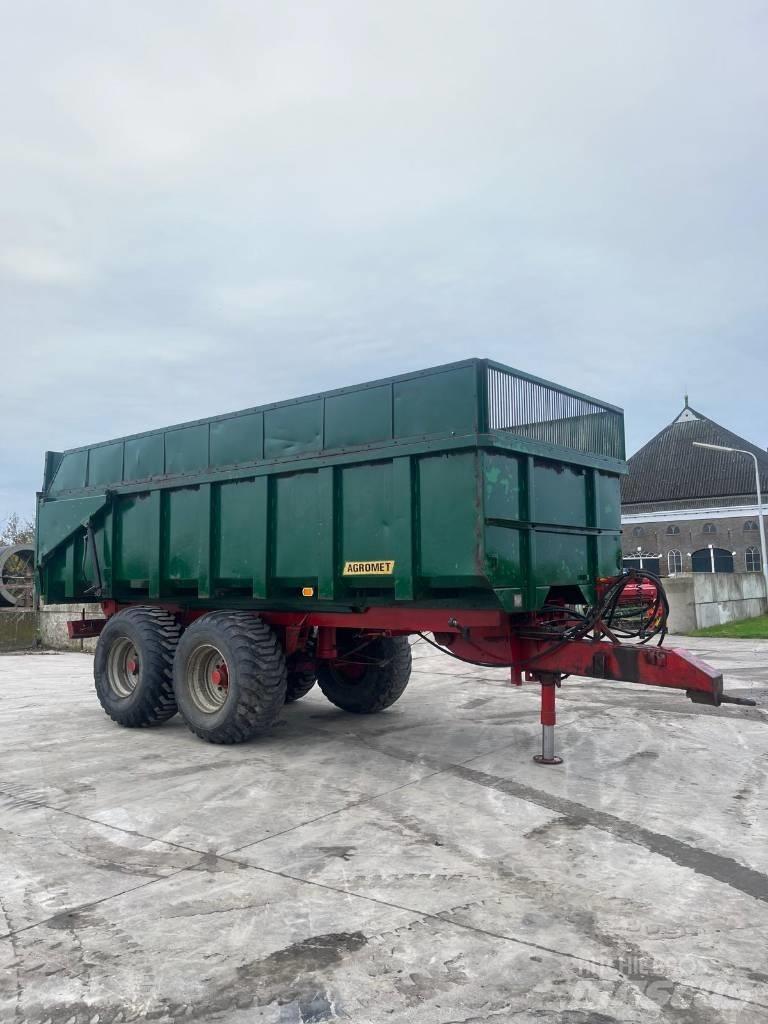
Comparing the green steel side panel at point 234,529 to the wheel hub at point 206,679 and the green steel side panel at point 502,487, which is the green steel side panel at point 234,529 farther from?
the green steel side panel at point 502,487

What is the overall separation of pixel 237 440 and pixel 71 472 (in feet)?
10.5

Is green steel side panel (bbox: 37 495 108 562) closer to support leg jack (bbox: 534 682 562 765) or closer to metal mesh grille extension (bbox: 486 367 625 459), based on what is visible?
metal mesh grille extension (bbox: 486 367 625 459)

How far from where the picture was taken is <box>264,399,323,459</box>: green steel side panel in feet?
24.2

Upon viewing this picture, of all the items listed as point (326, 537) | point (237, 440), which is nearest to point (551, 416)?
point (326, 537)

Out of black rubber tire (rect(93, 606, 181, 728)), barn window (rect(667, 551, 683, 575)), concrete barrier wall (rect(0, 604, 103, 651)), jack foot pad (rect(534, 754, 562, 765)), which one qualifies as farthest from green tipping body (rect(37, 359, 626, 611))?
barn window (rect(667, 551, 683, 575))

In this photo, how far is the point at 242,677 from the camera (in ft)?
23.9

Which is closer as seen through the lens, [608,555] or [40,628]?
[608,555]

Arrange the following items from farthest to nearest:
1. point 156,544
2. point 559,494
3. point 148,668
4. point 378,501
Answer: point 156,544, point 148,668, point 559,494, point 378,501

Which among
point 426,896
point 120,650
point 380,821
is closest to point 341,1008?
point 426,896

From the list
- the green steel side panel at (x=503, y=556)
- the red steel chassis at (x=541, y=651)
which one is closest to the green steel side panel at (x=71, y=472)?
the red steel chassis at (x=541, y=651)

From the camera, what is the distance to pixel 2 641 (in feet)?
60.5

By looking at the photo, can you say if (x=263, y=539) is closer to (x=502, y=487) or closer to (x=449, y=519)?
(x=449, y=519)

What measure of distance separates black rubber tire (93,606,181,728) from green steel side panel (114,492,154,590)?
46 cm

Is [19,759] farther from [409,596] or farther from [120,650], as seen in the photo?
[409,596]
